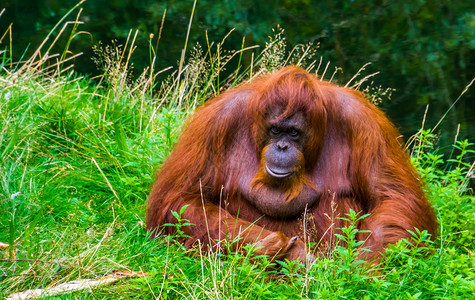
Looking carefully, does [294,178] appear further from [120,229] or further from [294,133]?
[120,229]

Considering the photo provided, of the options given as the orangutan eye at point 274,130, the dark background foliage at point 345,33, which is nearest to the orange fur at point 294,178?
the orangutan eye at point 274,130

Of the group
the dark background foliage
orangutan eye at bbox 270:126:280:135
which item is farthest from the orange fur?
the dark background foliage

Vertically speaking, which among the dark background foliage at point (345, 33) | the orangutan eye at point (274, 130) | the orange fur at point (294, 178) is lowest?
the dark background foliage at point (345, 33)

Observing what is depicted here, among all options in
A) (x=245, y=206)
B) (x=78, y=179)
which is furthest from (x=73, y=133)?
(x=245, y=206)

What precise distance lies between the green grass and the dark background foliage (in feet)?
10.7

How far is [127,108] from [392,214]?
239cm

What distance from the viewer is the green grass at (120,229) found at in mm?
3119

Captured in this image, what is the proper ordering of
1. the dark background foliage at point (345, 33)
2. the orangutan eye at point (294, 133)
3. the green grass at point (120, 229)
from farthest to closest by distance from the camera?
the dark background foliage at point (345, 33) < the orangutan eye at point (294, 133) < the green grass at point (120, 229)

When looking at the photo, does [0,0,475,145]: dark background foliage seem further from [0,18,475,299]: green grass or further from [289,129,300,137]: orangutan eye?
[289,129,300,137]: orangutan eye

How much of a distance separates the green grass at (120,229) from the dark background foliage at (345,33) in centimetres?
325

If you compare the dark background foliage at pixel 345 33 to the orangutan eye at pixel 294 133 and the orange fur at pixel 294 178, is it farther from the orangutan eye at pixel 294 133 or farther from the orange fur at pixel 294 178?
the orangutan eye at pixel 294 133

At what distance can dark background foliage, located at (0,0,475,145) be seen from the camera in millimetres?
8352

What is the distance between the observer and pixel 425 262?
3324 millimetres

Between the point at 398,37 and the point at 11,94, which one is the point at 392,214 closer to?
the point at 11,94
